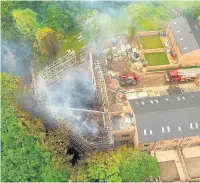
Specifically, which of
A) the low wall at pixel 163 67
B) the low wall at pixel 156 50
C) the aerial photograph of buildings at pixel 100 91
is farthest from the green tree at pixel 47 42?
the low wall at pixel 163 67

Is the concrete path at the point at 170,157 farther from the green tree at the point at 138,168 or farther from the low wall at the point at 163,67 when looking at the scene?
the low wall at the point at 163,67

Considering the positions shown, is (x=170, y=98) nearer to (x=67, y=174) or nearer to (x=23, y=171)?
(x=67, y=174)

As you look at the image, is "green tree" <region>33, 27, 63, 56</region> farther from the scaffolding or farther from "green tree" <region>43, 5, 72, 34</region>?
"green tree" <region>43, 5, 72, 34</region>

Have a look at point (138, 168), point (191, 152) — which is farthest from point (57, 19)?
point (191, 152)

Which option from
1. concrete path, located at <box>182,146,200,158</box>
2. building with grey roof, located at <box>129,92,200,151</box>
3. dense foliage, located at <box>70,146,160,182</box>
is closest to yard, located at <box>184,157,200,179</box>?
concrete path, located at <box>182,146,200,158</box>

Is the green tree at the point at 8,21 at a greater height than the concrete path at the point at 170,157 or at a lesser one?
greater

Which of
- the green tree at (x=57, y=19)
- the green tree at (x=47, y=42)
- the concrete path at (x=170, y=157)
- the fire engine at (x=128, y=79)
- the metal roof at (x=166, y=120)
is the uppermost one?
the green tree at (x=57, y=19)

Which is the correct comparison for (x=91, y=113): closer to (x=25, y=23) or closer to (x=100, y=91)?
(x=100, y=91)
